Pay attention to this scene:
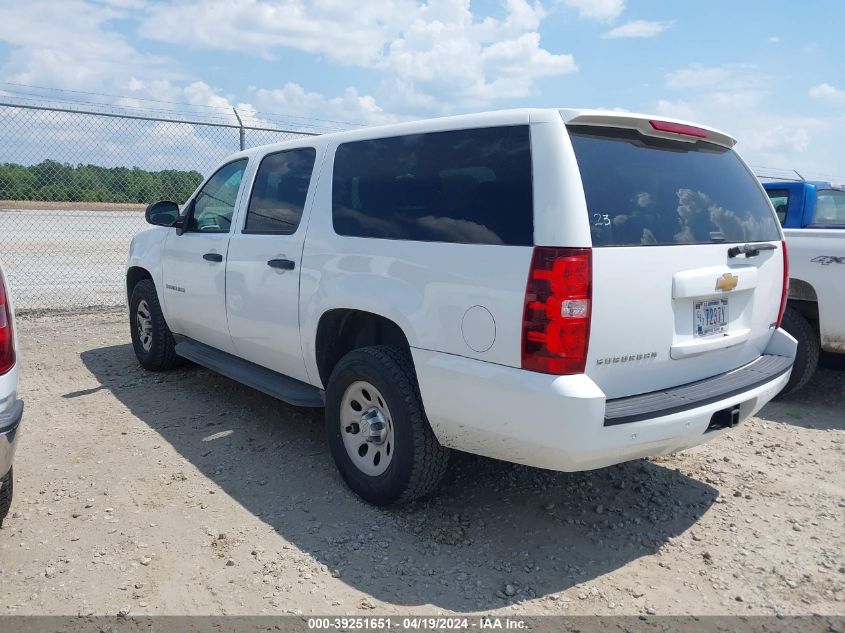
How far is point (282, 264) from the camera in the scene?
417cm

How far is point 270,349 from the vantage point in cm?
447

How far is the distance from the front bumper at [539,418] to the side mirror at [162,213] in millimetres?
3072

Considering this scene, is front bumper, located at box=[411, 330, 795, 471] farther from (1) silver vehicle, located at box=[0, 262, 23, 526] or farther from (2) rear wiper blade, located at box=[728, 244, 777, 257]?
(1) silver vehicle, located at box=[0, 262, 23, 526]

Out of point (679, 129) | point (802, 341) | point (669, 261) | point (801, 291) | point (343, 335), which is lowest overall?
point (802, 341)

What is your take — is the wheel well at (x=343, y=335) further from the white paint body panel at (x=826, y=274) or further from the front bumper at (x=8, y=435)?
the white paint body panel at (x=826, y=274)

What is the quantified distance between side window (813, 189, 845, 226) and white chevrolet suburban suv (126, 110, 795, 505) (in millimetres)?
2961

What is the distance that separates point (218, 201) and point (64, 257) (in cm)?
1292

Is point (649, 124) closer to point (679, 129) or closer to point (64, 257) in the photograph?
point (679, 129)

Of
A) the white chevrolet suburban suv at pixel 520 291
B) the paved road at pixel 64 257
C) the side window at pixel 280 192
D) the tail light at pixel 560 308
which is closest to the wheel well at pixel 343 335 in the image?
the white chevrolet suburban suv at pixel 520 291

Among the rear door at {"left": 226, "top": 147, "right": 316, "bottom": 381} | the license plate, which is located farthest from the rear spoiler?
the rear door at {"left": 226, "top": 147, "right": 316, "bottom": 381}

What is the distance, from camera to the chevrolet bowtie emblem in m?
3.23

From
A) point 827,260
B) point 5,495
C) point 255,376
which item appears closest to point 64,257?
point 255,376

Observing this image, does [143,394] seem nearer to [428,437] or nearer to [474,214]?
[428,437]

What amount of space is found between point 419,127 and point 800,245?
141 inches
